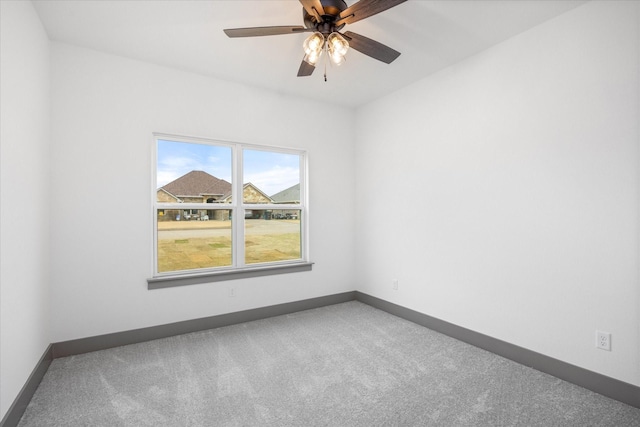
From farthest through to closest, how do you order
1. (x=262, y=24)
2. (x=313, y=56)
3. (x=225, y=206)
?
(x=225, y=206), (x=262, y=24), (x=313, y=56)

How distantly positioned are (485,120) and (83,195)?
3.81m

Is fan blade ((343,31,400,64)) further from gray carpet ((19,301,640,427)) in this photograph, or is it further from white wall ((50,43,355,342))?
gray carpet ((19,301,640,427))

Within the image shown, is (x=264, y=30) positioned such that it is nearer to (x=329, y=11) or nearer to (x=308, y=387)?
(x=329, y=11)

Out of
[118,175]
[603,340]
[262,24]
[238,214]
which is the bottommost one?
[603,340]

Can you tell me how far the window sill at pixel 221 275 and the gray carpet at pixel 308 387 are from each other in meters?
0.56

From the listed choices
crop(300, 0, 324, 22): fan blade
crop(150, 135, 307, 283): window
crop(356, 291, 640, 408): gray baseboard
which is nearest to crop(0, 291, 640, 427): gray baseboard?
crop(356, 291, 640, 408): gray baseboard

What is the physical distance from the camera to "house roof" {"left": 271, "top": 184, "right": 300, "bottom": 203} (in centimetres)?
399

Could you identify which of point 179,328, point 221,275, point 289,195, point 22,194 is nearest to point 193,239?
point 221,275

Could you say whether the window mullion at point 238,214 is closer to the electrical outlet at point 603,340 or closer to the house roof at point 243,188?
the house roof at point 243,188

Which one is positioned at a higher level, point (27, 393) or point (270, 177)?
point (270, 177)

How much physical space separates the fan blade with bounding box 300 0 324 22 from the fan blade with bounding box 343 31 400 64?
0.80 feet

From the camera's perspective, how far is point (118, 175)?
116 inches

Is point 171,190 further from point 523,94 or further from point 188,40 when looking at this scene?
point 523,94

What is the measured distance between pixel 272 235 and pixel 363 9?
2.77m
